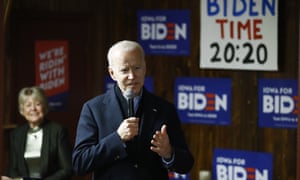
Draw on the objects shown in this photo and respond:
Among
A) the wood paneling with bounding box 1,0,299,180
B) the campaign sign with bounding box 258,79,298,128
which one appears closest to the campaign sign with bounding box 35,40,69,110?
the wood paneling with bounding box 1,0,299,180

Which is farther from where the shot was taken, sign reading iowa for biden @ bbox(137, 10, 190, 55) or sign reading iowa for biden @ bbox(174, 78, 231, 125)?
sign reading iowa for biden @ bbox(137, 10, 190, 55)

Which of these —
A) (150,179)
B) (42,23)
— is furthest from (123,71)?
(42,23)

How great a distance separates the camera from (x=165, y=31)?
25.8 ft

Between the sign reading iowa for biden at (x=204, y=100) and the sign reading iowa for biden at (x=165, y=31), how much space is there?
0.29 metres

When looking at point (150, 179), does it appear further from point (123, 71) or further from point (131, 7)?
point (131, 7)

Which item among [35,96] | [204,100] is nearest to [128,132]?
[35,96]

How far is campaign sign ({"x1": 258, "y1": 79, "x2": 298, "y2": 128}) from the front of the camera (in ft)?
23.4

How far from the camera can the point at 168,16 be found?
7828mm

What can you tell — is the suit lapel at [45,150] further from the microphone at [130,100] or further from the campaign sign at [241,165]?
the microphone at [130,100]

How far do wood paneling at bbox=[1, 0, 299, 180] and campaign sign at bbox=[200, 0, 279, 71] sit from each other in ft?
0.20

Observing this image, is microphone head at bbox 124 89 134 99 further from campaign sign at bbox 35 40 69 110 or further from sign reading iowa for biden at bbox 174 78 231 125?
campaign sign at bbox 35 40 69 110

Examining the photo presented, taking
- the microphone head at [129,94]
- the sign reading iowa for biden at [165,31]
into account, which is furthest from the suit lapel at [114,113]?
the sign reading iowa for biden at [165,31]

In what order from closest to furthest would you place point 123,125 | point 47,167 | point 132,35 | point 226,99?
point 123,125
point 47,167
point 226,99
point 132,35

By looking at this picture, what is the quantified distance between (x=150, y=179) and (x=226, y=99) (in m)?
3.27
